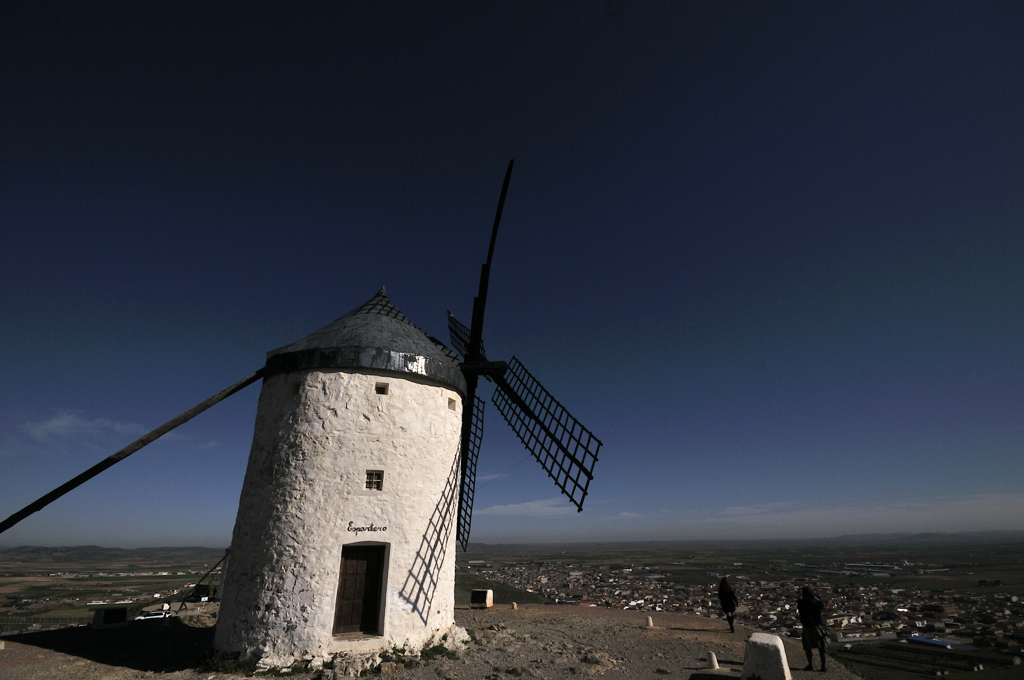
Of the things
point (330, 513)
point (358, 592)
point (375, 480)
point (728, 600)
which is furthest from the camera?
point (728, 600)

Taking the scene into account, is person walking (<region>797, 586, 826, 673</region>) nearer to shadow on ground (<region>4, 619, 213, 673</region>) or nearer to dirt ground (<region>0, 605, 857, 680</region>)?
dirt ground (<region>0, 605, 857, 680</region>)

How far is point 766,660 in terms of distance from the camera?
6.00 metres

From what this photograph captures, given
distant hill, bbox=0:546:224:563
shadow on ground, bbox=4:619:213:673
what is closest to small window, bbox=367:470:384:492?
shadow on ground, bbox=4:619:213:673

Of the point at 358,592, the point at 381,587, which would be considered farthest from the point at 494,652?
the point at 358,592

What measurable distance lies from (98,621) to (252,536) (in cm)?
576

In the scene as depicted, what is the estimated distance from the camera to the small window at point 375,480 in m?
7.78

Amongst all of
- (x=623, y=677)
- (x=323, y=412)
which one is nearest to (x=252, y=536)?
(x=323, y=412)

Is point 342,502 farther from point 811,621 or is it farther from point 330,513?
point 811,621

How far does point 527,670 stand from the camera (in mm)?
6973

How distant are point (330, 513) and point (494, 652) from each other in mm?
3943

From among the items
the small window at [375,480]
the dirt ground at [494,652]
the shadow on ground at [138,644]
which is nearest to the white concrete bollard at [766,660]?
the dirt ground at [494,652]

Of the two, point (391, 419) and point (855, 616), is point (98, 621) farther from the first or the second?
point (855, 616)

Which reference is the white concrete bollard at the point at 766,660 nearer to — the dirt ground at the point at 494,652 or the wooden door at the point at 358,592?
the dirt ground at the point at 494,652

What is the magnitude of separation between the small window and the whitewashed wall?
0.31 feet
